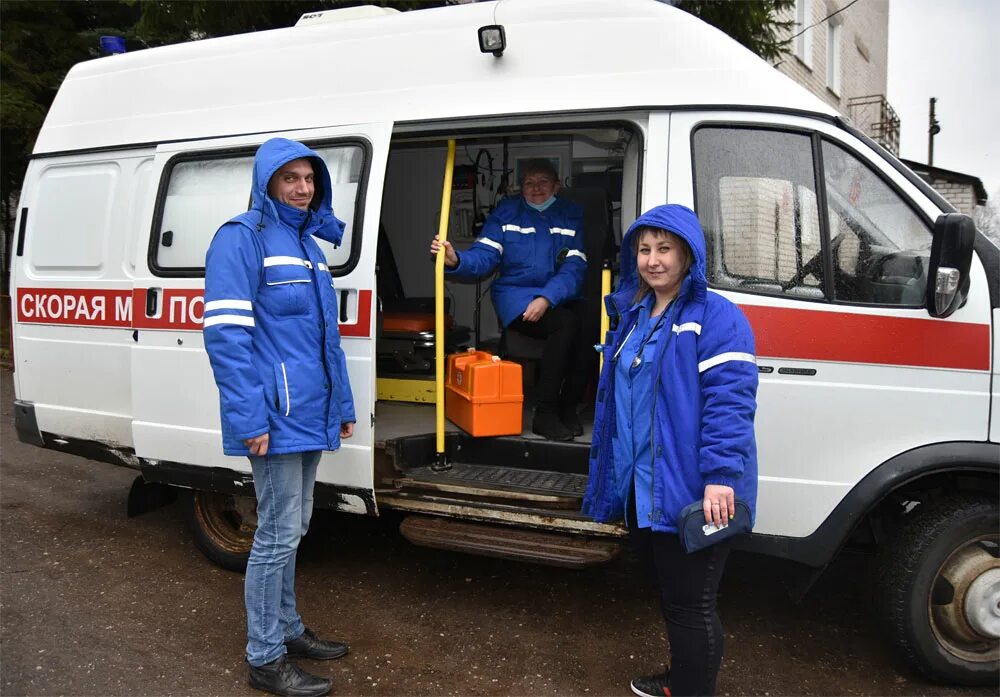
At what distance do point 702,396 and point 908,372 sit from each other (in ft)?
3.79

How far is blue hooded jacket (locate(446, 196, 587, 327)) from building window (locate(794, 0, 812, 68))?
7989 mm

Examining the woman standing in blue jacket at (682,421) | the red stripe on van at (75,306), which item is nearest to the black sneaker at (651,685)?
the woman standing in blue jacket at (682,421)

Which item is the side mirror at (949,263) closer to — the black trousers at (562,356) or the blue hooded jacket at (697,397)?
the blue hooded jacket at (697,397)

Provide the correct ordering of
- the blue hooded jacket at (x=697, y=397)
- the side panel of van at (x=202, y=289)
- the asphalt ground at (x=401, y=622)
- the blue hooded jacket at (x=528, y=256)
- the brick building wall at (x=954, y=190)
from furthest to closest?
the brick building wall at (x=954, y=190)
the blue hooded jacket at (x=528, y=256)
the side panel of van at (x=202, y=289)
the asphalt ground at (x=401, y=622)
the blue hooded jacket at (x=697, y=397)

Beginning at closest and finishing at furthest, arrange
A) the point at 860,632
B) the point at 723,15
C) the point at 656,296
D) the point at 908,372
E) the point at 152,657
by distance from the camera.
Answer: the point at 656,296
the point at 908,372
the point at 152,657
the point at 860,632
the point at 723,15

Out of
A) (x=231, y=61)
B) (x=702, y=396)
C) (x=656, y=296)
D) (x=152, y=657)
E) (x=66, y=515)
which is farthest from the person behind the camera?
(x=66, y=515)

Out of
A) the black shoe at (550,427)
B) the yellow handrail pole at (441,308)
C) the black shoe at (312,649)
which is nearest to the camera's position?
the black shoe at (312,649)

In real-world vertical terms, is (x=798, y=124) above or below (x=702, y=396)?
above

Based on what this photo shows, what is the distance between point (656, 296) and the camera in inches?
109

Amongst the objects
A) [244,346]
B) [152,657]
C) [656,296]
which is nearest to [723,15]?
[656,296]

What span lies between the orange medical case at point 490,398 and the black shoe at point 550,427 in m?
0.13

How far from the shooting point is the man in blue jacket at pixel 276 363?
291 centimetres

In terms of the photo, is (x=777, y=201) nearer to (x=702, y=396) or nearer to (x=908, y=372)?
(x=908, y=372)

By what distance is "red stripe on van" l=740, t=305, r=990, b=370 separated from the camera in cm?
311
